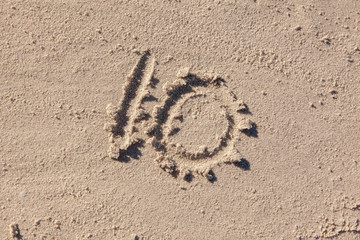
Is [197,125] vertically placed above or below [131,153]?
above

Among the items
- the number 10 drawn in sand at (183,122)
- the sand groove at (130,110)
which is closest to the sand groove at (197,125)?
the number 10 drawn in sand at (183,122)

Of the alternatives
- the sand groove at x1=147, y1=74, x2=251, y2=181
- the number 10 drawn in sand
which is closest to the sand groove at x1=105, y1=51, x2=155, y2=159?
the number 10 drawn in sand

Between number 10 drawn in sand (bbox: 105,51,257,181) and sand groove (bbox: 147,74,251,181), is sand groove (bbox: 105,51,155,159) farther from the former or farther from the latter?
sand groove (bbox: 147,74,251,181)

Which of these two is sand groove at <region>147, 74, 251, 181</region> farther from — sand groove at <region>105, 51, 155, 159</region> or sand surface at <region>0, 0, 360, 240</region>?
sand groove at <region>105, 51, 155, 159</region>

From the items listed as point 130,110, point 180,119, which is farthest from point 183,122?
point 130,110

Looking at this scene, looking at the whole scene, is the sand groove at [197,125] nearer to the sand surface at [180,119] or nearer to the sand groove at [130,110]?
the sand surface at [180,119]

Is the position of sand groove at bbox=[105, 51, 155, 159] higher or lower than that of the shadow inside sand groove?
higher

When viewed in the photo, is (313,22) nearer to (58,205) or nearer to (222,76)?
(222,76)

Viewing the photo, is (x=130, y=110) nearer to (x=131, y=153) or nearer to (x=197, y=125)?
(x=131, y=153)
